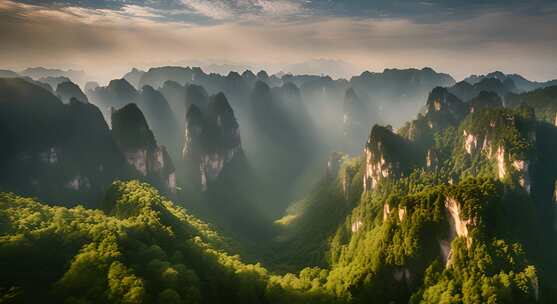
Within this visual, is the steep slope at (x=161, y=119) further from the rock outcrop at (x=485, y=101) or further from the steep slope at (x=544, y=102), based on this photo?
the steep slope at (x=544, y=102)

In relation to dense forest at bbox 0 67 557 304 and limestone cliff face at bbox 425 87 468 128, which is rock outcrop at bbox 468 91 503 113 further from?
limestone cliff face at bbox 425 87 468 128

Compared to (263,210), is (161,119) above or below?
above

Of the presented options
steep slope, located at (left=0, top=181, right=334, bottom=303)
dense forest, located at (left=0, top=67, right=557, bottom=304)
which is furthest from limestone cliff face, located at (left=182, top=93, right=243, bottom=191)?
steep slope, located at (left=0, top=181, right=334, bottom=303)

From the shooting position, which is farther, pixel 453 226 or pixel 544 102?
pixel 544 102

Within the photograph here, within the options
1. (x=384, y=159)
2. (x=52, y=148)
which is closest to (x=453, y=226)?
(x=384, y=159)

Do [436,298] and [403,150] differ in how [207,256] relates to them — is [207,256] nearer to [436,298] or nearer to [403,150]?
[436,298]

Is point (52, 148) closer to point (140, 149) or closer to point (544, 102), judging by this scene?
point (140, 149)
